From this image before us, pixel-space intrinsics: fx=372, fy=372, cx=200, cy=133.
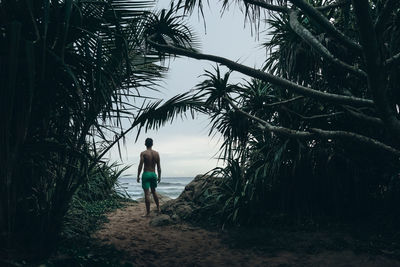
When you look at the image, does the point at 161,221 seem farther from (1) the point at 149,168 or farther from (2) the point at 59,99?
(2) the point at 59,99

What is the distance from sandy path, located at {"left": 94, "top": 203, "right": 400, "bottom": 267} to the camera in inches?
181

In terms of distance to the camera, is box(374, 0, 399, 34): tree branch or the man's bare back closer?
box(374, 0, 399, 34): tree branch

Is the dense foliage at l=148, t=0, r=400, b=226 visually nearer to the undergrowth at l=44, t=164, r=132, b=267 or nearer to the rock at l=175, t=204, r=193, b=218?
the rock at l=175, t=204, r=193, b=218

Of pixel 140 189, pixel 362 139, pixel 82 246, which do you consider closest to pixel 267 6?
pixel 362 139

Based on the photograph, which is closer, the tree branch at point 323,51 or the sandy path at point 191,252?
the tree branch at point 323,51

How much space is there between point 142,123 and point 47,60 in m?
1.41

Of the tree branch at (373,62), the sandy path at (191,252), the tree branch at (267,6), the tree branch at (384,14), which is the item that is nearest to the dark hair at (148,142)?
the sandy path at (191,252)

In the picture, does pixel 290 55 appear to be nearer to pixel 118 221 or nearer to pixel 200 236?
pixel 200 236

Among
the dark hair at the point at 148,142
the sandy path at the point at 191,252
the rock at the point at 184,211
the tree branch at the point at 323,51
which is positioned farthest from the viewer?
the dark hair at the point at 148,142

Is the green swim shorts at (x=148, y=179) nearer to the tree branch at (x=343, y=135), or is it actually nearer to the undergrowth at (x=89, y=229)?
the undergrowth at (x=89, y=229)

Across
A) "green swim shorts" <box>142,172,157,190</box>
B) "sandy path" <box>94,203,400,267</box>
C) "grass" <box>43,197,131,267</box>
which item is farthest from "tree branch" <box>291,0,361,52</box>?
"green swim shorts" <box>142,172,157,190</box>

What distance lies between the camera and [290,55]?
251 inches

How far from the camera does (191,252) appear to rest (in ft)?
16.8

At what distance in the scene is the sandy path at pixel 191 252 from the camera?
15.0ft
